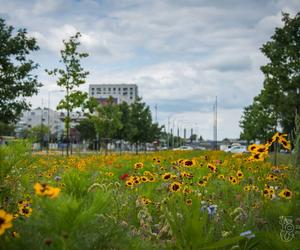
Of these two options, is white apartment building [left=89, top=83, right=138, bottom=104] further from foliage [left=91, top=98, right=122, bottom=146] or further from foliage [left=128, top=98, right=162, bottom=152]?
foliage [left=91, top=98, right=122, bottom=146]

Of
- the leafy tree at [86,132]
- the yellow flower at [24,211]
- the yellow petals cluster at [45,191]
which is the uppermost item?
the leafy tree at [86,132]

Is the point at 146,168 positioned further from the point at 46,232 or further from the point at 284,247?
the point at 46,232

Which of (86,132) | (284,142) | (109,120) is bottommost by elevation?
(284,142)

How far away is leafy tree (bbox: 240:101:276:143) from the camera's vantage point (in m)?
37.1

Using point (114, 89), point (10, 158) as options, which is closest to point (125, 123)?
point (10, 158)

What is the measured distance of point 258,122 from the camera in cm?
4181

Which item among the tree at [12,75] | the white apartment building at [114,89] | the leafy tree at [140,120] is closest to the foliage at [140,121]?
the leafy tree at [140,120]

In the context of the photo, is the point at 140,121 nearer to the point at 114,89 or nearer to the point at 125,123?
the point at 125,123

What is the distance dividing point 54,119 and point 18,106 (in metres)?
143

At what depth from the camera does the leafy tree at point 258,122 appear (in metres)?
37.1

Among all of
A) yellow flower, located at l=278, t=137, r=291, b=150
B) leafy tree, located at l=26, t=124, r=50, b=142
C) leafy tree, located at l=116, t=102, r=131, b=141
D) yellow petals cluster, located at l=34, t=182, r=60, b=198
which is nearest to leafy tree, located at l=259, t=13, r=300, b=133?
leafy tree, located at l=26, t=124, r=50, b=142

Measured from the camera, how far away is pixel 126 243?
2.21m

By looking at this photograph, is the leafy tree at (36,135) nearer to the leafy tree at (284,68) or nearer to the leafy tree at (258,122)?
the leafy tree at (284,68)

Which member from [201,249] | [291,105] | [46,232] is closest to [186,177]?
[201,249]
